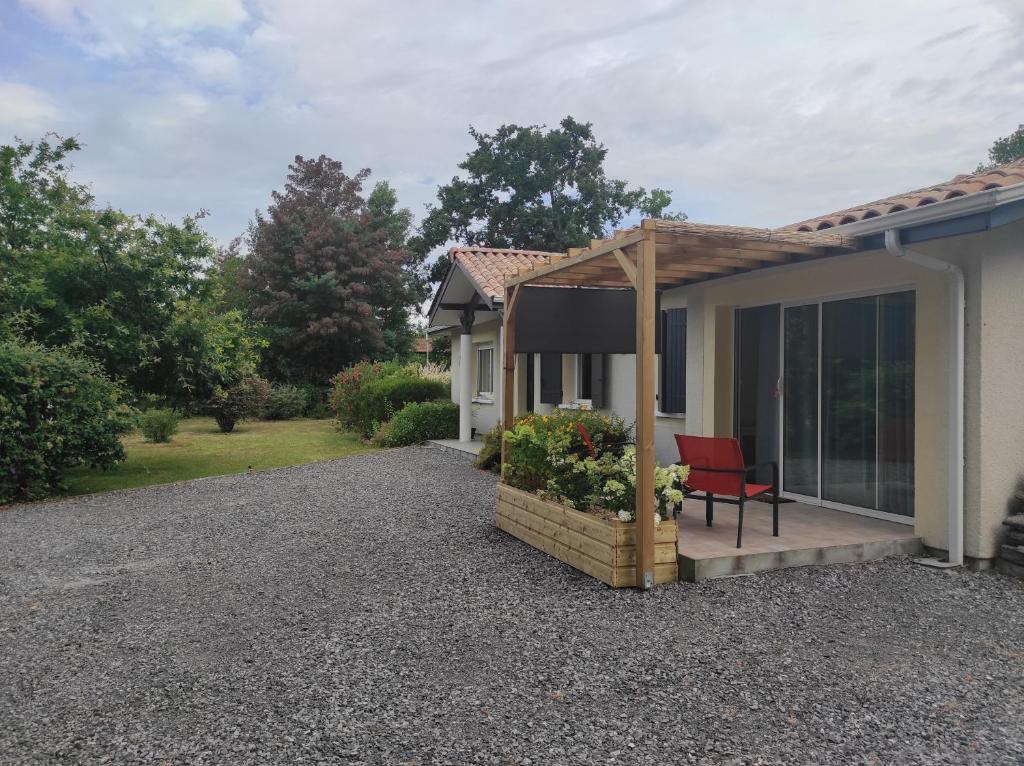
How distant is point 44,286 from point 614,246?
30.1 feet

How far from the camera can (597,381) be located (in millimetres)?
12305

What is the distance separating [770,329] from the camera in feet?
26.1

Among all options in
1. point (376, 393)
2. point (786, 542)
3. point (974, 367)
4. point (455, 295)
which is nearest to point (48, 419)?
point (455, 295)

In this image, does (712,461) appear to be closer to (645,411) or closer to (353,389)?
(645,411)

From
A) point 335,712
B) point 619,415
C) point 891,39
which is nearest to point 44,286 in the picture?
point 619,415

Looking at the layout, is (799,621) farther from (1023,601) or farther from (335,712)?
(335,712)

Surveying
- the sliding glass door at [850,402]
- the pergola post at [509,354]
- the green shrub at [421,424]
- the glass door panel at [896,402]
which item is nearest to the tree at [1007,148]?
the green shrub at [421,424]

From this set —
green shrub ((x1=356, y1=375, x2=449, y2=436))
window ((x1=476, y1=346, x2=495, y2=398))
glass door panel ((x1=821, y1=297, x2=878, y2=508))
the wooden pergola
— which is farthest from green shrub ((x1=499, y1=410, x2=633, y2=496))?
green shrub ((x1=356, y1=375, x2=449, y2=436))

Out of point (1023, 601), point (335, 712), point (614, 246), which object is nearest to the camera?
point (335, 712)

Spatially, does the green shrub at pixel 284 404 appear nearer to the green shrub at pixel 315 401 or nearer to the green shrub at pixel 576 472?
the green shrub at pixel 315 401

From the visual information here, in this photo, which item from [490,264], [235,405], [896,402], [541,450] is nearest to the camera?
[896,402]

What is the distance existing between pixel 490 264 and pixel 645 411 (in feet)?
30.5

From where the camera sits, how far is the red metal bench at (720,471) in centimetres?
592

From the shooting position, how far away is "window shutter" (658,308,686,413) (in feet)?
32.4
